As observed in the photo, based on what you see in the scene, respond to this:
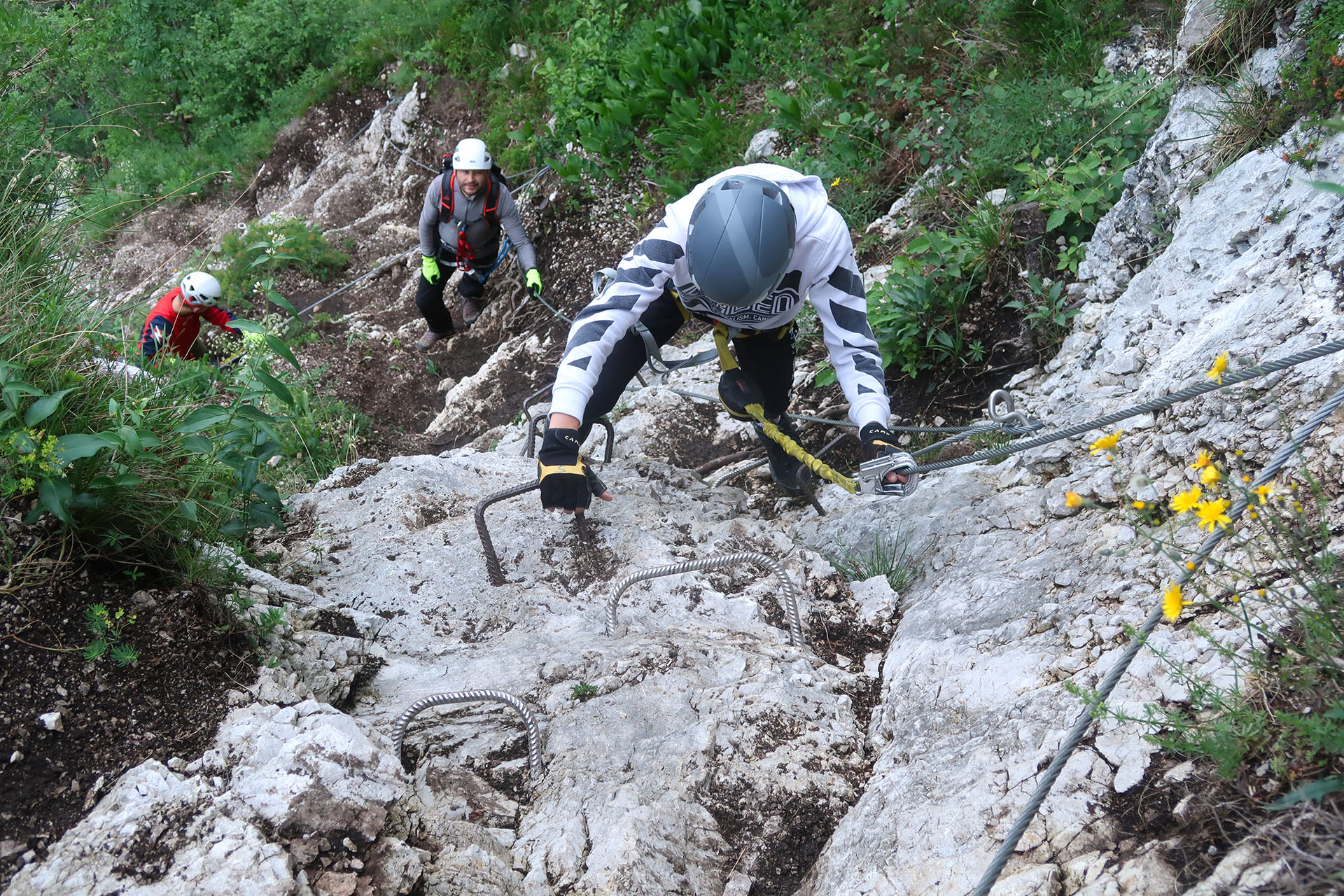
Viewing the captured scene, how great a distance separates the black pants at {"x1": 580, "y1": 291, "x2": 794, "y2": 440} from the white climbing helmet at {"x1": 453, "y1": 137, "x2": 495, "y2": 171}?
3864 millimetres

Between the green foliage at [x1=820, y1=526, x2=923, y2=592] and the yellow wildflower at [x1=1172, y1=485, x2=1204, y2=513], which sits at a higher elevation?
the yellow wildflower at [x1=1172, y1=485, x2=1204, y2=513]

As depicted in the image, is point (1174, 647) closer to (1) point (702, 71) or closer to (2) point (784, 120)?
(2) point (784, 120)

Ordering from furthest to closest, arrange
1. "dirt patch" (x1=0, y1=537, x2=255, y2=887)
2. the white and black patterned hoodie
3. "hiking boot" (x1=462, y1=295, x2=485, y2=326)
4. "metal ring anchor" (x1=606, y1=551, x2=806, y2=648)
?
"hiking boot" (x1=462, y1=295, x2=485, y2=326) → the white and black patterned hoodie → "metal ring anchor" (x1=606, y1=551, x2=806, y2=648) → "dirt patch" (x1=0, y1=537, x2=255, y2=887)

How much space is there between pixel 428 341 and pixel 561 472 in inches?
197

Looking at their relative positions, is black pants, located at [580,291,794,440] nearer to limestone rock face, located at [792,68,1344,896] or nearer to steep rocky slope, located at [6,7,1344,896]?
steep rocky slope, located at [6,7,1344,896]

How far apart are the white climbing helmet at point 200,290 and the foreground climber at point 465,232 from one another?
172cm

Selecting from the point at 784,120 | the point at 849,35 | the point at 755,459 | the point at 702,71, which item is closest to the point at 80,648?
the point at 755,459

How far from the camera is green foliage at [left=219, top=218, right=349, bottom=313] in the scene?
877 cm

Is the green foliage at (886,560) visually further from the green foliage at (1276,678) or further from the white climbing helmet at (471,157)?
the white climbing helmet at (471,157)

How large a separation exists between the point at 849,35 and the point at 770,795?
20.1 ft

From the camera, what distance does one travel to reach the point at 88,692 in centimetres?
198

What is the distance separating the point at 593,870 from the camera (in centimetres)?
200

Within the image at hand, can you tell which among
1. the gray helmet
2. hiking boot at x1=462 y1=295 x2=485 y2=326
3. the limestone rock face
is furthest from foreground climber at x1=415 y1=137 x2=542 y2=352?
the limestone rock face

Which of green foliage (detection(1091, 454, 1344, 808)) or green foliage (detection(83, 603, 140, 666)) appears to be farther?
green foliage (detection(83, 603, 140, 666))
